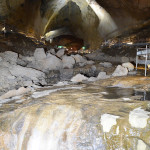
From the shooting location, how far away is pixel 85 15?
954 inches

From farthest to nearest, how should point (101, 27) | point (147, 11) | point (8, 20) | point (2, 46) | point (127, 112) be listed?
point (101, 27)
point (147, 11)
point (8, 20)
point (2, 46)
point (127, 112)

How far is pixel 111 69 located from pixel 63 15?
61.1 feet

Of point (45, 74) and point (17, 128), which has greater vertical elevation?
point (45, 74)

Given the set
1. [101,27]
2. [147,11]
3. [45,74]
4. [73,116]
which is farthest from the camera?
[101,27]

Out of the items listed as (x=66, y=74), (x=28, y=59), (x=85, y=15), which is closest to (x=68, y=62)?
(x=66, y=74)

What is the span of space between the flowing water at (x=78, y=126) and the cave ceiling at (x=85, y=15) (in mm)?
13218

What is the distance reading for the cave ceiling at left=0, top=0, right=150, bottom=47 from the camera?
15978 mm

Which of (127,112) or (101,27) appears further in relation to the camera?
(101,27)

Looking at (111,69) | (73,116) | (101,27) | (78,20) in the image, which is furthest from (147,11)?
(73,116)

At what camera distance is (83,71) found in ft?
38.8

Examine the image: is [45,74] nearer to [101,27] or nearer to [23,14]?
[23,14]

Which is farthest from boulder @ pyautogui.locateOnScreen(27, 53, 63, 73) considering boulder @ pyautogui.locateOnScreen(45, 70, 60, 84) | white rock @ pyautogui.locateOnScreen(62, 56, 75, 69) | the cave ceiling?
the cave ceiling

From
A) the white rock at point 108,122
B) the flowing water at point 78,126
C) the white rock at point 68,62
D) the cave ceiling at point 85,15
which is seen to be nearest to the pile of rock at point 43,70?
the white rock at point 68,62

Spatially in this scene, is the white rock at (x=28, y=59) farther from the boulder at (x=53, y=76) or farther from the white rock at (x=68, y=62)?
the white rock at (x=68, y=62)
